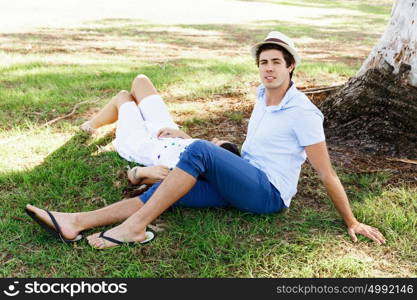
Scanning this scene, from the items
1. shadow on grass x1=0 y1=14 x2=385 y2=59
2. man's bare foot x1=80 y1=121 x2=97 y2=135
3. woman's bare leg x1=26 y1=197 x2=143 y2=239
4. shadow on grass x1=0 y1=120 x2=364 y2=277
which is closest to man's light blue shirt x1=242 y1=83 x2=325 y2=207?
shadow on grass x1=0 y1=120 x2=364 y2=277

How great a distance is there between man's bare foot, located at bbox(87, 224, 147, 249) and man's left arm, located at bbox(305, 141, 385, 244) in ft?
3.94

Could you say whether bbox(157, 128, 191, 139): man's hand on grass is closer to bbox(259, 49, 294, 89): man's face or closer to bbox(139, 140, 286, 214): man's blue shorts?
bbox(139, 140, 286, 214): man's blue shorts

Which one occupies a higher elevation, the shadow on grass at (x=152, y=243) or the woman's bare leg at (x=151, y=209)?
the woman's bare leg at (x=151, y=209)

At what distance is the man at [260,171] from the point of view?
9.75 ft

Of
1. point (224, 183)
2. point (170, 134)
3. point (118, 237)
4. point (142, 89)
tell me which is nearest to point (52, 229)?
point (118, 237)

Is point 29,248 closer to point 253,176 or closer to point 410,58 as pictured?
point 253,176

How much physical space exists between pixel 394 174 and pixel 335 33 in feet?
33.6

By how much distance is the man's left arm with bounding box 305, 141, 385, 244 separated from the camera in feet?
9.73

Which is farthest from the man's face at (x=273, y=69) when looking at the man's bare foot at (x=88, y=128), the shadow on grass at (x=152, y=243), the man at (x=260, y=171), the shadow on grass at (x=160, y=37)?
the shadow on grass at (x=160, y=37)

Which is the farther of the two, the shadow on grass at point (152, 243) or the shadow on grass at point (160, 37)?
the shadow on grass at point (160, 37)

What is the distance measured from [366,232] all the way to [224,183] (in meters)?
1.00

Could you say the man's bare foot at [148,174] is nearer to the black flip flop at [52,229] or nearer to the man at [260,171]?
the man at [260,171]

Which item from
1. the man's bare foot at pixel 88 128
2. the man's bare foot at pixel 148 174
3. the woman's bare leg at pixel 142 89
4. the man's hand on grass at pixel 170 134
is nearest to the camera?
the man's bare foot at pixel 148 174

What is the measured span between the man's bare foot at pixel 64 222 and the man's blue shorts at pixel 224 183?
48cm
